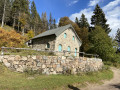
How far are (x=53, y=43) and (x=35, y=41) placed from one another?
665 cm

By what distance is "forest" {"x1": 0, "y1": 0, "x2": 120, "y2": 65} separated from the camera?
12603 millimetres

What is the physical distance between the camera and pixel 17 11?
112 ft

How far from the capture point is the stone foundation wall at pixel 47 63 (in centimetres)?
594

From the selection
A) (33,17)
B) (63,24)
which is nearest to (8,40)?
(63,24)

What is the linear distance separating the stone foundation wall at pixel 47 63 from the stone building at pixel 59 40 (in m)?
6.95

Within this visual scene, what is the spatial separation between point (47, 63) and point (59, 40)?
8.99 m

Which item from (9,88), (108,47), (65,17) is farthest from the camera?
(65,17)

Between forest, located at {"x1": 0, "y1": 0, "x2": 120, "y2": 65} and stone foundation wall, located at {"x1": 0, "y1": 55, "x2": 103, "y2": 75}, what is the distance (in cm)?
589

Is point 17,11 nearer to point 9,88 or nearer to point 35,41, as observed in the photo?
point 35,41

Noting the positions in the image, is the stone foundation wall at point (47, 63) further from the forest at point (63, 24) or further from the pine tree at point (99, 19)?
the pine tree at point (99, 19)

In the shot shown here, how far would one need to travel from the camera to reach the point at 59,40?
15.7 meters

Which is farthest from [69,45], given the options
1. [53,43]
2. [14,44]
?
[14,44]

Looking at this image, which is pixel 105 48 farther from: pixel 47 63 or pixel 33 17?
pixel 33 17

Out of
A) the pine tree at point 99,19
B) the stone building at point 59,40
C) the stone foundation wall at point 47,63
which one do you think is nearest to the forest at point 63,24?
the pine tree at point 99,19
